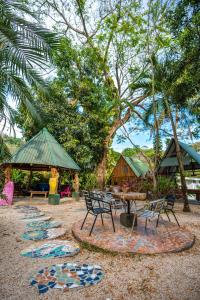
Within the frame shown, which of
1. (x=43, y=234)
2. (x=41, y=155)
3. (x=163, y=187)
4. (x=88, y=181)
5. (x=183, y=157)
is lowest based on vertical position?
(x=43, y=234)

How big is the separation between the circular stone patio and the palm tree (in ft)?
12.8

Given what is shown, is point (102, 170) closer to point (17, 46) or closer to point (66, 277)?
point (17, 46)

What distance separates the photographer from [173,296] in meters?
2.65

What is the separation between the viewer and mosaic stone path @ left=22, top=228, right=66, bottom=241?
5054mm

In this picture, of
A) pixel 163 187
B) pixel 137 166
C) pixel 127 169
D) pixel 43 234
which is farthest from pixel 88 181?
pixel 43 234

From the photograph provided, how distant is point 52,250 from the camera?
419 centimetres

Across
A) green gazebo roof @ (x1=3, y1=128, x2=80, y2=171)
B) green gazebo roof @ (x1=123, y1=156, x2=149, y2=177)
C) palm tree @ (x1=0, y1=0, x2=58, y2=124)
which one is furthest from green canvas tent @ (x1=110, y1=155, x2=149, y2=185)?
palm tree @ (x1=0, y1=0, x2=58, y2=124)

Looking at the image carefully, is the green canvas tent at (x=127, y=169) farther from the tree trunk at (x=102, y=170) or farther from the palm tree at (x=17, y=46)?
the palm tree at (x=17, y=46)

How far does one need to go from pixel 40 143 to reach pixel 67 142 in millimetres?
3757

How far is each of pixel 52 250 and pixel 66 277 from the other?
1223mm

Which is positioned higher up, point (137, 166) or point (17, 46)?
point (17, 46)

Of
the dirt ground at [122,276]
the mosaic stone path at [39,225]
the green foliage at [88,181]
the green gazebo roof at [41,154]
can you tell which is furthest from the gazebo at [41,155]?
the dirt ground at [122,276]

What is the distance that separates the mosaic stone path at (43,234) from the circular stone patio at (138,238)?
0.50 m

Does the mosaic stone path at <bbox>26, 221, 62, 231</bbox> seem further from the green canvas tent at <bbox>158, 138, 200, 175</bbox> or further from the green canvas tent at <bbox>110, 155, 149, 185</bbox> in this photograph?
the green canvas tent at <bbox>110, 155, 149, 185</bbox>
